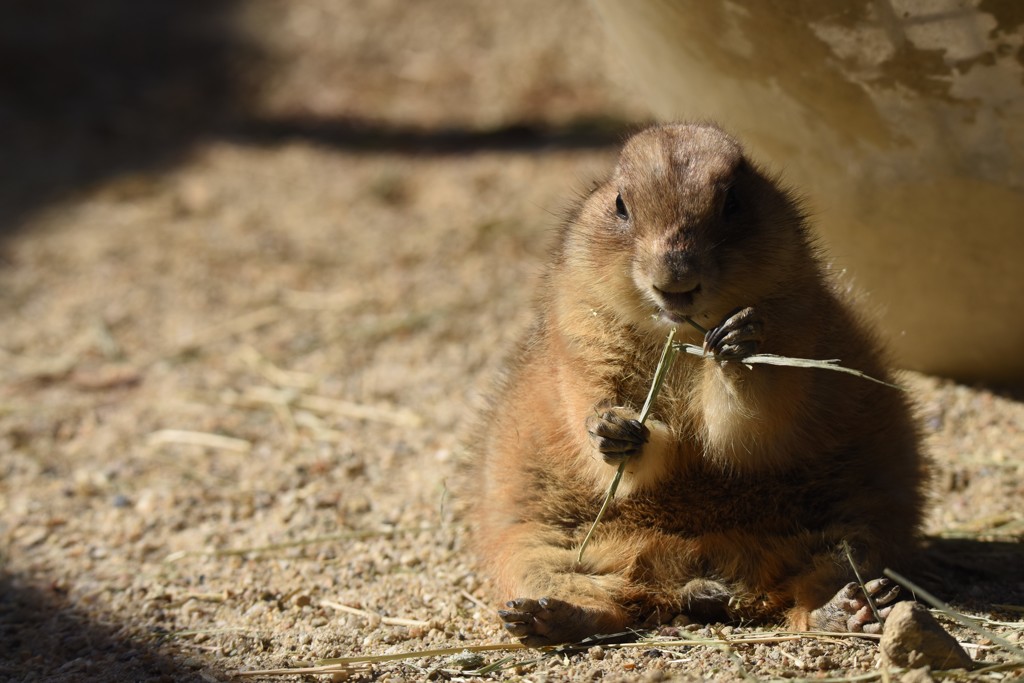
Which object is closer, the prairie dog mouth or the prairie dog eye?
the prairie dog mouth

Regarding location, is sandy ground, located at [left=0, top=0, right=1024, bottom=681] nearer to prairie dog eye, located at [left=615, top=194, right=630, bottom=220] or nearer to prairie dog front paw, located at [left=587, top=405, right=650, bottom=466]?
prairie dog front paw, located at [left=587, top=405, right=650, bottom=466]

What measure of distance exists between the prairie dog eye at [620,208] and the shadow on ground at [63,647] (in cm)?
197

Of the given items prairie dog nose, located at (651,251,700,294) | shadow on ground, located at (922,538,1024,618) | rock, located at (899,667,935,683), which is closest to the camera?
rock, located at (899,667,935,683)

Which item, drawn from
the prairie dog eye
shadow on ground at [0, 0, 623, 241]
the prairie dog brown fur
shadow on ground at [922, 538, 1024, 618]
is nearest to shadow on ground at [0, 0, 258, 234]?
shadow on ground at [0, 0, 623, 241]

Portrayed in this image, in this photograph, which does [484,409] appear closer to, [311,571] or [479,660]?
Answer: [311,571]

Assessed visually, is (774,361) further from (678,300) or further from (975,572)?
(975,572)

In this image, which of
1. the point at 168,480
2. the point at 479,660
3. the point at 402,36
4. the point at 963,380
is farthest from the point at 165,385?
the point at 402,36

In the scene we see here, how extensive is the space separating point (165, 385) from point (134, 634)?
3.03 meters

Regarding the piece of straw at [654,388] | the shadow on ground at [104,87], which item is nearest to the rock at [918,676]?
the piece of straw at [654,388]

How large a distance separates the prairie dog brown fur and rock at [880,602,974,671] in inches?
13.4

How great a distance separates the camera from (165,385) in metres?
6.91

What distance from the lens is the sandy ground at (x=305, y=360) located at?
403 centimetres

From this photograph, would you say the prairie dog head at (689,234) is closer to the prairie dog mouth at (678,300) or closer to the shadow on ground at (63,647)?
the prairie dog mouth at (678,300)

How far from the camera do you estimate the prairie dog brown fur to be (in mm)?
3479
